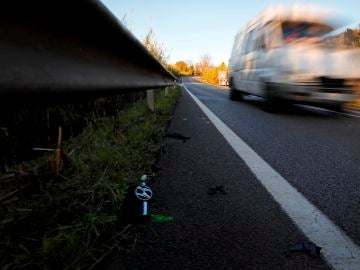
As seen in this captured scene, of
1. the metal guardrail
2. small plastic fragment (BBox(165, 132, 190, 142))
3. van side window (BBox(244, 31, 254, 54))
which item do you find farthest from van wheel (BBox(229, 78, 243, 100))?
the metal guardrail

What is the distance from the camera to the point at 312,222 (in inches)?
66.9

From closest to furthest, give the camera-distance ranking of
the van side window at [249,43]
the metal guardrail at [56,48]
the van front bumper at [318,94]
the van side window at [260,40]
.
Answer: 1. the metal guardrail at [56,48]
2. the van front bumper at [318,94]
3. the van side window at [260,40]
4. the van side window at [249,43]

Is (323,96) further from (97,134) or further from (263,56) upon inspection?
(97,134)

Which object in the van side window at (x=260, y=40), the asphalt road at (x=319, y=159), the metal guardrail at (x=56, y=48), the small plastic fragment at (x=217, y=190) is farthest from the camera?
the van side window at (x=260, y=40)

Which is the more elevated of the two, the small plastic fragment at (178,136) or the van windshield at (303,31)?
the van windshield at (303,31)

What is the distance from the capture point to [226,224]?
1690 mm

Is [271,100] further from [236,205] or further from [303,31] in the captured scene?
[236,205]

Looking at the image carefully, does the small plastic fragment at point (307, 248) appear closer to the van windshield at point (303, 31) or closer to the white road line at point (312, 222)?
the white road line at point (312, 222)

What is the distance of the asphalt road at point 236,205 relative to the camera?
1369mm

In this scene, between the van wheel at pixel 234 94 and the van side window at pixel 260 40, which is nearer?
the van side window at pixel 260 40

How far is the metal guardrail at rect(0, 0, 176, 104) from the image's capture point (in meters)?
0.78

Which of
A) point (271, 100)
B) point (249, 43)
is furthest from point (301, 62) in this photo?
point (249, 43)

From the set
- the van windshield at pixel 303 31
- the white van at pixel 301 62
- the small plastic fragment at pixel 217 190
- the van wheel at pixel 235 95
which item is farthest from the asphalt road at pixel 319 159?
the van wheel at pixel 235 95

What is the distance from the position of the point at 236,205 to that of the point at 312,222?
0.39 metres
